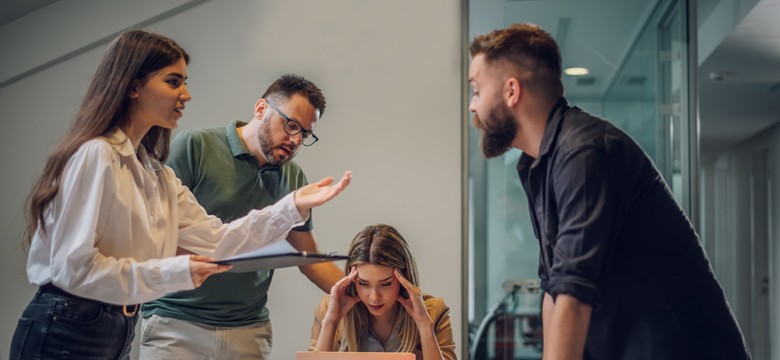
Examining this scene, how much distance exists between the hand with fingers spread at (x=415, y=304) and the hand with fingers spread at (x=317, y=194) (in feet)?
2.25

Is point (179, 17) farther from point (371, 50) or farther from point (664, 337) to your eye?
point (664, 337)

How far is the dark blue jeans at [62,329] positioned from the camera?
172 cm

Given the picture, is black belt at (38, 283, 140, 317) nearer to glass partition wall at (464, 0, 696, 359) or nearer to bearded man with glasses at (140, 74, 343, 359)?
bearded man with glasses at (140, 74, 343, 359)

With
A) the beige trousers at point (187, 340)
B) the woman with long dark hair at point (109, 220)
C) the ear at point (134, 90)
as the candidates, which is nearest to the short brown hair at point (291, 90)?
the beige trousers at point (187, 340)

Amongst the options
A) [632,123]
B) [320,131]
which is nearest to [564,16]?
[632,123]

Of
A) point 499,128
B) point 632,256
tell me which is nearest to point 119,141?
point 499,128

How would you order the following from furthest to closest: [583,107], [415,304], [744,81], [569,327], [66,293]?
Answer: [744,81]
[583,107]
[415,304]
[66,293]
[569,327]

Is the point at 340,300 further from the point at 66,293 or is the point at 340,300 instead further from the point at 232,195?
the point at 66,293

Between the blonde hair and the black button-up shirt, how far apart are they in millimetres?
1193

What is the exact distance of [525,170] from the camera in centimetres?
198

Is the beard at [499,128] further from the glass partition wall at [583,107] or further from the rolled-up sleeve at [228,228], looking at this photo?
the glass partition wall at [583,107]

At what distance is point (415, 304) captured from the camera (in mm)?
2850

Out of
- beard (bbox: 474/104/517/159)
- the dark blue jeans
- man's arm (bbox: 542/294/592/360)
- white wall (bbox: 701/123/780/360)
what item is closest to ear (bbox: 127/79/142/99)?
the dark blue jeans

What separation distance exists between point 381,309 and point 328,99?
1338 millimetres
